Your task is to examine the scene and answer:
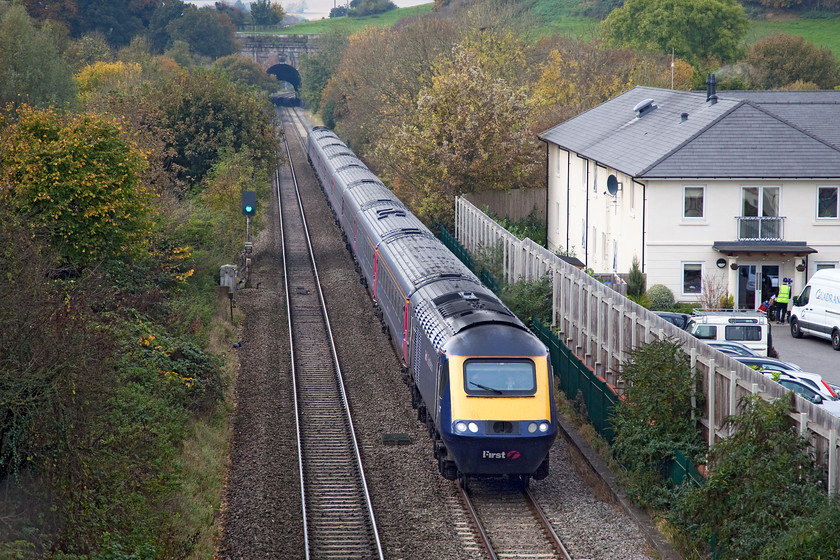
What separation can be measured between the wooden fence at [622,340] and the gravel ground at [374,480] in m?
2.25

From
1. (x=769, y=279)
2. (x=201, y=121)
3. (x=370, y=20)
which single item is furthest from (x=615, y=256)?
(x=370, y=20)

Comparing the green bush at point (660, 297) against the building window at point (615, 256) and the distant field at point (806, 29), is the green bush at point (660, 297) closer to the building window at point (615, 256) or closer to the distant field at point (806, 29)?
the building window at point (615, 256)

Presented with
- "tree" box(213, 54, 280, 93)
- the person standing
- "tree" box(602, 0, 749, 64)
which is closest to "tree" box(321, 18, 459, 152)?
"tree" box(602, 0, 749, 64)

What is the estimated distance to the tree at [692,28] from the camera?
7638cm

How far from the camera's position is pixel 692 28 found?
77.4m

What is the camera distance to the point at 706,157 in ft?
95.0

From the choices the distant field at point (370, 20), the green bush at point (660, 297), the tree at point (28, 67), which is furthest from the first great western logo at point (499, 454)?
the distant field at point (370, 20)

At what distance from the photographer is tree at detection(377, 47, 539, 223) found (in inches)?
1537

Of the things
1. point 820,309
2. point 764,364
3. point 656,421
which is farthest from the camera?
point 820,309

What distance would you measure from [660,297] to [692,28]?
5534cm

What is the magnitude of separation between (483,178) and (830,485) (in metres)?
29.6

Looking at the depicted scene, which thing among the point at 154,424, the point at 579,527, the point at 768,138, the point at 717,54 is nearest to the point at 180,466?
the point at 154,424

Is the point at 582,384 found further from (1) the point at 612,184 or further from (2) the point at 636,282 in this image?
(1) the point at 612,184

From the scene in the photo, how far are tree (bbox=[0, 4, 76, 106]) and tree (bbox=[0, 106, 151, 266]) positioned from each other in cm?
2225
